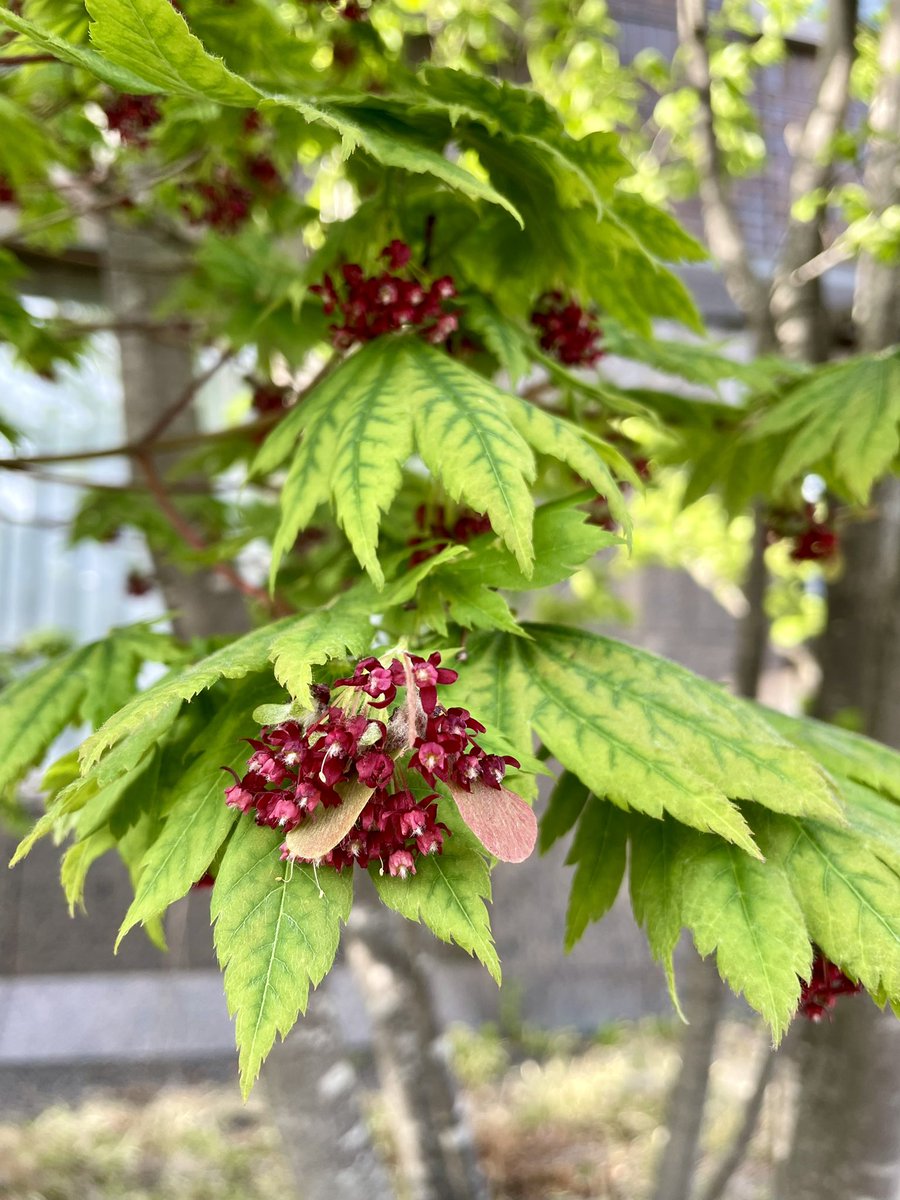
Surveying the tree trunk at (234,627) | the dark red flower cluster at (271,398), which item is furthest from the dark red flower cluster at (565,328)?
the tree trunk at (234,627)

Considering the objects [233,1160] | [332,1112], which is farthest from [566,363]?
[233,1160]

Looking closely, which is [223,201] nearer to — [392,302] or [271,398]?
[271,398]

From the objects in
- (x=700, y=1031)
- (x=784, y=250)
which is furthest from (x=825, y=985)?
(x=784, y=250)

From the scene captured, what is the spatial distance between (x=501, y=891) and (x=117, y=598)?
267 cm

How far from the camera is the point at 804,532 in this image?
72.1 inches

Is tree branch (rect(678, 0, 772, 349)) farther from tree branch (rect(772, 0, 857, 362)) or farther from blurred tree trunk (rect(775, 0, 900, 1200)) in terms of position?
blurred tree trunk (rect(775, 0, 900, 1200))

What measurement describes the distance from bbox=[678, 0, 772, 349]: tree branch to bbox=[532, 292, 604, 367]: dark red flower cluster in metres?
1.54

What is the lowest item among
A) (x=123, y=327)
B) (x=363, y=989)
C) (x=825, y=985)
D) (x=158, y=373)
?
(x=363, y=989)

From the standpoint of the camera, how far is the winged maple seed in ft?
2.38

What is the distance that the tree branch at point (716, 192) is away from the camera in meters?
2.63

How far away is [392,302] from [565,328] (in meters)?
A: 0.33

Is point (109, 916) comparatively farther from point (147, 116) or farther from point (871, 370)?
point (871, 370)

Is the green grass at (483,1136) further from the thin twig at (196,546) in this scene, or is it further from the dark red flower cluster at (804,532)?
the thin twig at (196,546)

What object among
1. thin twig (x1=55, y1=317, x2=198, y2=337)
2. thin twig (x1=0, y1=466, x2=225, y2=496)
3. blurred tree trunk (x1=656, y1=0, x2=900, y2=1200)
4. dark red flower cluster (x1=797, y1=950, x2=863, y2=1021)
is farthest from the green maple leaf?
blurred tree trunk (x1=656, y1=0, x2=900, y2=1200)
